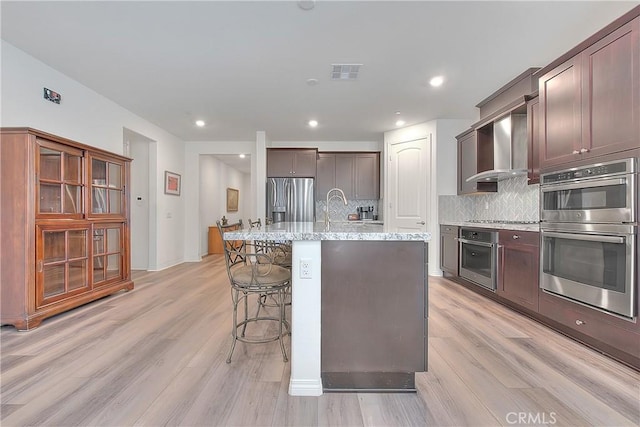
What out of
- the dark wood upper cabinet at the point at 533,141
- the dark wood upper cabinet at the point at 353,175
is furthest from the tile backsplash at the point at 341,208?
the dark wood upper cabinet at the point at 533,141

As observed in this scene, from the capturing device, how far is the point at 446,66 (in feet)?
9.83

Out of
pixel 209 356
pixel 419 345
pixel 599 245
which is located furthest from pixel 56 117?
pixel 599 245

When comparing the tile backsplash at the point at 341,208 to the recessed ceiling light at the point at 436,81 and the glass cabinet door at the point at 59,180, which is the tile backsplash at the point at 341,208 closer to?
the recessed ceiling light at the point at 436,81

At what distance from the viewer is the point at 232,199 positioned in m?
8.69

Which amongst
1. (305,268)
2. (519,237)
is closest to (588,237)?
(519,237)

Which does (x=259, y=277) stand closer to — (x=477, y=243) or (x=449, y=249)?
(x=477, y=243)

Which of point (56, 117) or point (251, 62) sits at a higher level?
point (251, 62)

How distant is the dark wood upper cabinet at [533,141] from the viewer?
9.70 ft

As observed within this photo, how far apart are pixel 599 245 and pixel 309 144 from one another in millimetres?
4957

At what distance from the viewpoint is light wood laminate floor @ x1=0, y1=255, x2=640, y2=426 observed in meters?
1.46

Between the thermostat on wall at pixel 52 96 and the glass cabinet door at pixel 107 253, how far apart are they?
138 cm

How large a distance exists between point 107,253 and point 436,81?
430cm

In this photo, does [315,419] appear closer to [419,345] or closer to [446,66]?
[419,345]

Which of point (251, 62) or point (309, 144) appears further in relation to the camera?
point (309, 144)
